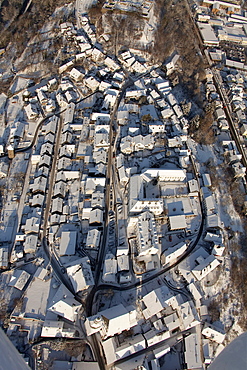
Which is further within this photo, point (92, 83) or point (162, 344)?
point (92, 83)

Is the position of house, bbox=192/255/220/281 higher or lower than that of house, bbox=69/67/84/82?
lower

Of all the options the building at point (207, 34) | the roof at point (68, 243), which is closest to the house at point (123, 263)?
the roof at point (68, 243)

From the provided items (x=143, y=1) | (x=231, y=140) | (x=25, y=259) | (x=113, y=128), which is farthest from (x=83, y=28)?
(x=25, y=259)

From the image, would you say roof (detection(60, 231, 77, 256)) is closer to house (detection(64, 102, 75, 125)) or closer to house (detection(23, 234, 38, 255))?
house (detection(23, 234, 38, 255))

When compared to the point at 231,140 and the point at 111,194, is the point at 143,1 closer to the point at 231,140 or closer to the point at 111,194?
the point at 231,140

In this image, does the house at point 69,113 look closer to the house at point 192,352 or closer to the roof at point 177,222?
the roof at point 177,222

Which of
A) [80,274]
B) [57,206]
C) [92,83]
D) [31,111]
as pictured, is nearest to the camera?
[80,274]

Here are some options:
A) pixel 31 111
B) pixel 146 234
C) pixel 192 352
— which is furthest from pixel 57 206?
pixel 192 352

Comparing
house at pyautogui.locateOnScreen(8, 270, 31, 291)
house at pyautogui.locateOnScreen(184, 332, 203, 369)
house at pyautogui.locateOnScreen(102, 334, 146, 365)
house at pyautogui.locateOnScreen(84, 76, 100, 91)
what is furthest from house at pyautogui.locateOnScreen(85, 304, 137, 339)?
house at pyautogui.locateOnScreen(84, 76, 100, 91)

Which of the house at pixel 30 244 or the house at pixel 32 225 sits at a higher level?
the house at pixel 32 225

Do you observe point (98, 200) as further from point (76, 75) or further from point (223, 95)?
point (223, 95)

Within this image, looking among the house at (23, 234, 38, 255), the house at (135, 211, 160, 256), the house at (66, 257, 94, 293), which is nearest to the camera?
the house at (66, 257, 94, 293)
